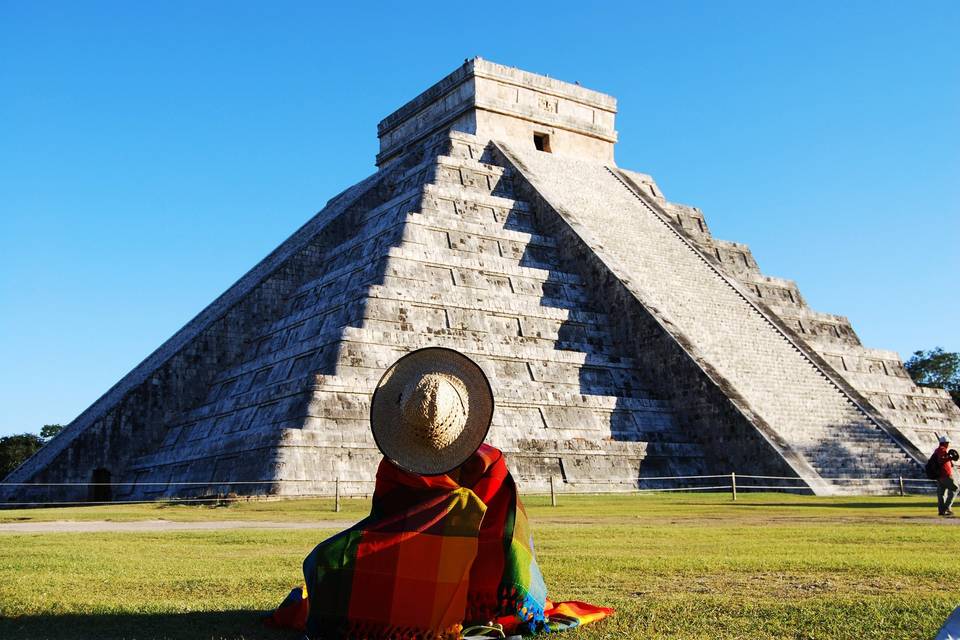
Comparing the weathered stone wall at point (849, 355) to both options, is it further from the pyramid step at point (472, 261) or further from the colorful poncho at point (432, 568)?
the colorful poncho at point (432, 568)

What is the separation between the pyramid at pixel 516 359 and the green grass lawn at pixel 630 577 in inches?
247

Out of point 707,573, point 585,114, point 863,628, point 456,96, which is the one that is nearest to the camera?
point 863,628

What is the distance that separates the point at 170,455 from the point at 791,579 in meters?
16.3

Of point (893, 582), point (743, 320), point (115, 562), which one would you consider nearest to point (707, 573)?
point (893, 582)

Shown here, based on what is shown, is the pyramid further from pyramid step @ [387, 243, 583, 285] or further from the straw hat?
the straw hat

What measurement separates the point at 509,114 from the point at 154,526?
19698mm

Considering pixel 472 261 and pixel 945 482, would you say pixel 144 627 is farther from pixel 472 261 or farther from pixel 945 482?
pixel 472 261

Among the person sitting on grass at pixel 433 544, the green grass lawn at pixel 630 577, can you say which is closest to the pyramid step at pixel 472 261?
the green grass lawn at pixel 630 577

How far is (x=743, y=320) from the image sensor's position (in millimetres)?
23938

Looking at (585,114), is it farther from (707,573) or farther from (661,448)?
(707,573)

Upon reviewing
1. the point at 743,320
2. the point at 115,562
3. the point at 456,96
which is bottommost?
the point at 115,562

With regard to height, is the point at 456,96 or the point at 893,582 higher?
the point at 456,96

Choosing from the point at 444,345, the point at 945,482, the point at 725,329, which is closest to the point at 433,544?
the point at 945,482

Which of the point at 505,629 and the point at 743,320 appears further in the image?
the point at 743,320
